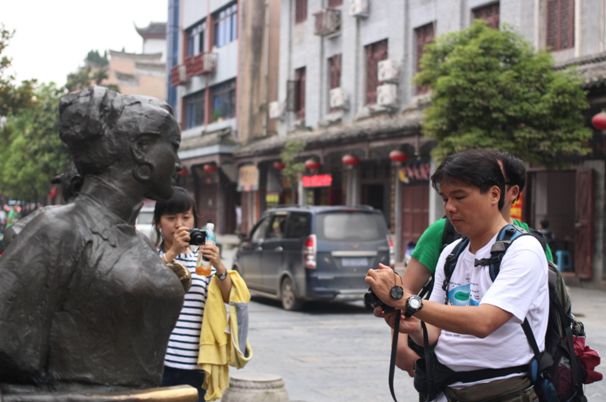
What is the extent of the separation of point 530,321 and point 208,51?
30254 mm

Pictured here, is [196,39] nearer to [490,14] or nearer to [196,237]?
[490,14]

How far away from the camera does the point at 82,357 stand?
195cm

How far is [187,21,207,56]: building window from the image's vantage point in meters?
32.9

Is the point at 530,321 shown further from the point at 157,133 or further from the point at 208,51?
the point at 208,51

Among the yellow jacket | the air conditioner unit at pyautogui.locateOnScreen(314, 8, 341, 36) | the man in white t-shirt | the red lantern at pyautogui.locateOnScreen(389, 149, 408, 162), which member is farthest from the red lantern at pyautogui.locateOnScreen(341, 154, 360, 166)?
the man in white t-shirt

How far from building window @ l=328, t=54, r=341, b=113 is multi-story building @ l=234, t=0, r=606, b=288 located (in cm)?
4

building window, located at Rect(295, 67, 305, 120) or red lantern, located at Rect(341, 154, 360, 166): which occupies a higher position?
building window, located at Rect(295, 67, 305, 120)

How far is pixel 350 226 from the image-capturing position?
11766 millimetres

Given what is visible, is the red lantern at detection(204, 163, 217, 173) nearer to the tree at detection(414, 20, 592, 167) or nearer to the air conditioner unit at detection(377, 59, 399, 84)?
the air conditioner unit at detection(377, 59, 399, 84)

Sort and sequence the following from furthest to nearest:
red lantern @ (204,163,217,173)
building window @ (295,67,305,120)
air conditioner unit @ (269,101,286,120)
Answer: red lantern @ (204,163,217,173)
air conditioner unit @ (269,101,286,120)
building window @ (295,67,305,120)

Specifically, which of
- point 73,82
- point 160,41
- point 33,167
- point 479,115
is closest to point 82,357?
point 479,115

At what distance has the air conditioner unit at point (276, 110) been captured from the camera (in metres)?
26.0

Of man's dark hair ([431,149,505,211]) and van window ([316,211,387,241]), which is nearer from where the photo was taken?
man's dark hair ([431,149,505,211])

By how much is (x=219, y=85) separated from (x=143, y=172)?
29.7 meters
